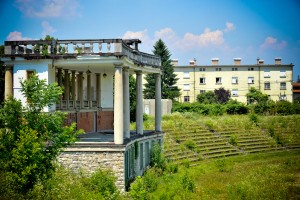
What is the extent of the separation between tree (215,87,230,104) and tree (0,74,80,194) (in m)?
53.2

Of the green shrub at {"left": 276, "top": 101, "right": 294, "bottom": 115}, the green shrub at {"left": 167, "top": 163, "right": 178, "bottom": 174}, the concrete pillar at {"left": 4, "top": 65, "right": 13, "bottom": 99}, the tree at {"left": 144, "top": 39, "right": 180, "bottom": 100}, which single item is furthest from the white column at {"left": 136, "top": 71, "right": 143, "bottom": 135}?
the tree at {"left": 144, "top": 39, "right": 180, "bottom": 100}

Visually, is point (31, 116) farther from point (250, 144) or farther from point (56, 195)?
point (250, 144)

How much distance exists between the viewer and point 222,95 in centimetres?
6831

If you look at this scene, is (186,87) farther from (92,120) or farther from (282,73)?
(92,120)

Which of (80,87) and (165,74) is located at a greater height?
(165,74)

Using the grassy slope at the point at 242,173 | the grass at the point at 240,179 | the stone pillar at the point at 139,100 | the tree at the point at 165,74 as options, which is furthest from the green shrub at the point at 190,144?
the tree at the point at 165,74

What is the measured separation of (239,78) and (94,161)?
184 ft

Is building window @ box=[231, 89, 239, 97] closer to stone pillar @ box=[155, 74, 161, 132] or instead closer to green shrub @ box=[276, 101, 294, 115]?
green shrub @ box=[276, 101, 294, 115]

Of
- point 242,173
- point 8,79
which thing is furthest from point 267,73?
point 8,79

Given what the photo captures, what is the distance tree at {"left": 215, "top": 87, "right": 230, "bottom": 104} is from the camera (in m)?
67.8

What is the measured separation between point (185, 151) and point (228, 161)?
12.3ft

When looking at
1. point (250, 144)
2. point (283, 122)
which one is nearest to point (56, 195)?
point (250, 144)

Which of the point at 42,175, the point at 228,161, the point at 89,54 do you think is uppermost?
the point at 89,54

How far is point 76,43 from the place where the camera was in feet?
71.8
